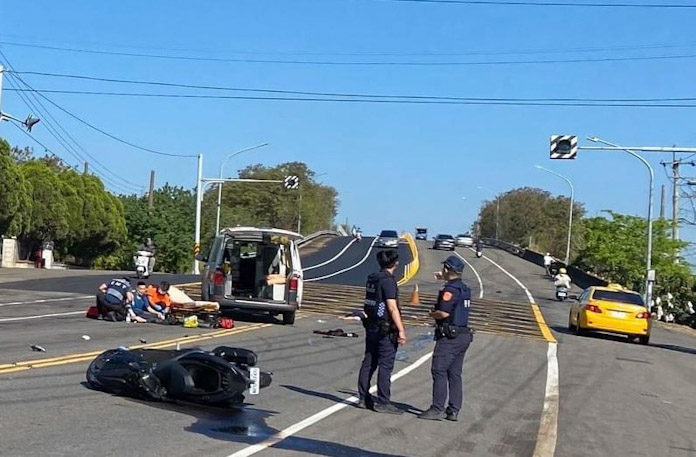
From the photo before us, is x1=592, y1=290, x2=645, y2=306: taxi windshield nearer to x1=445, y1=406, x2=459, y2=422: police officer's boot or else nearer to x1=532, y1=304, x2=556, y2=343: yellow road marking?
x1=532, y1=304, x2=556, y2=343: yellow road marking

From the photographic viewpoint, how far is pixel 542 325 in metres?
29.2

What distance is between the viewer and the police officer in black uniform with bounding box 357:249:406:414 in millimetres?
10648

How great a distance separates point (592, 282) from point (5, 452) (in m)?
50.8

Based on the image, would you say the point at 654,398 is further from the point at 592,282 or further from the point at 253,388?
the point at 592,282

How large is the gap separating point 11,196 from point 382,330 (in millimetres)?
39097

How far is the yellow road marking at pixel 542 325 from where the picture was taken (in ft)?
80.4

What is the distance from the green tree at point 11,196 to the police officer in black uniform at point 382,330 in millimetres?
38353

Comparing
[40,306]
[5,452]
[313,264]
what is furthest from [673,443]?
[313,264]

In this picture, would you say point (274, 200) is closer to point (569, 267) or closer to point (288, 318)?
point (569, 267)

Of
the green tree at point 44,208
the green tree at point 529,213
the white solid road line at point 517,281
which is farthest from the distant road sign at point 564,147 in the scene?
the green tree at point 529,213

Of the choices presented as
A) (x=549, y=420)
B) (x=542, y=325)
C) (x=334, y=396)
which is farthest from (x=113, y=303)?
(x=542, y=325)

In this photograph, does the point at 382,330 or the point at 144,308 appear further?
the point at 144,308

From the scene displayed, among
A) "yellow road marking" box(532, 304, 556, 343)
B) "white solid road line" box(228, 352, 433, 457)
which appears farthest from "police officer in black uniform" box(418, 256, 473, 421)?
"yellow road marking" box(532, 304, 556, 343)

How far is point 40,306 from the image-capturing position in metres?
23.7
